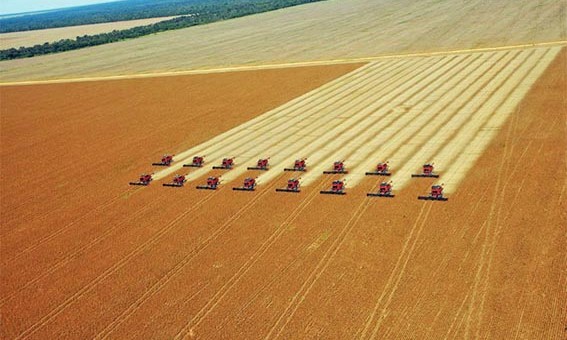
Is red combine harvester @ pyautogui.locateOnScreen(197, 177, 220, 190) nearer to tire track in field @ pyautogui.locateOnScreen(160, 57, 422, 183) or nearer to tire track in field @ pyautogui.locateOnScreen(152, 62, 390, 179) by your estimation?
tire track in field @ pyautogui.locateOnScreen(160, 57, 422, 183)

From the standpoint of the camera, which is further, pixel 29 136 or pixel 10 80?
pixel 10 80

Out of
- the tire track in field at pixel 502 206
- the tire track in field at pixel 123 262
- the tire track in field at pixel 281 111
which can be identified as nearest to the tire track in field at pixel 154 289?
the tire track in field at pixel 123 262

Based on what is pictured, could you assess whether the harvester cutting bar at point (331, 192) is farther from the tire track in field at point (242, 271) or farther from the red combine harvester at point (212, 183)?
the red combine harvester at point (212, 183)

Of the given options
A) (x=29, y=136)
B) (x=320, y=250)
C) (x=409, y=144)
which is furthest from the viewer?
(x=29, y=136)

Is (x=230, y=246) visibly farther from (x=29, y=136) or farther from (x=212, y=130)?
(x=29, y=136)

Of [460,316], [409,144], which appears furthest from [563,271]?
[409,144]

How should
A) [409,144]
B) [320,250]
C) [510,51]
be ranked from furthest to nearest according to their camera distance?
[510,51]
[409,144]
[320,250]

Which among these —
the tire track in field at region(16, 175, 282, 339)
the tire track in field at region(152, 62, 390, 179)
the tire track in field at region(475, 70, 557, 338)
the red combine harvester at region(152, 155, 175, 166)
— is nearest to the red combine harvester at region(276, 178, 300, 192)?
the tire track in field at region(16, 175, 282, 339)
